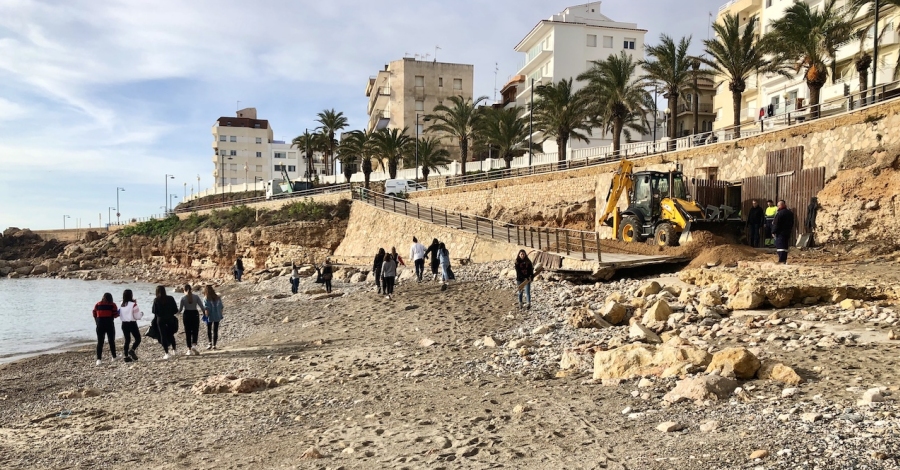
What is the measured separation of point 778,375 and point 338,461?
4541 mm

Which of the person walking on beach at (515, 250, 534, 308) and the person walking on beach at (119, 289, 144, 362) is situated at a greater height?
the person walking on beach at (515, 250, 534, 308)

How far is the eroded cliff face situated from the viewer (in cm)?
4194

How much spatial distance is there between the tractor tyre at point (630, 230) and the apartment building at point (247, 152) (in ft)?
267

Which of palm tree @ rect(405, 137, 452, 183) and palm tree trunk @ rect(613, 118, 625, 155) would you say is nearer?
palm tree trunk @ rect(613, 118, 625, 155)

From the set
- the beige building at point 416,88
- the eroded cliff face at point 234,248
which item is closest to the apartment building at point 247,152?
the beige building at point 416,88

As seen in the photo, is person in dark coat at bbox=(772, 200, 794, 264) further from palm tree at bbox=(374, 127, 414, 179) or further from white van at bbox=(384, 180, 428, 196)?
palm tree at bbox=(374, 127, 414, 179)

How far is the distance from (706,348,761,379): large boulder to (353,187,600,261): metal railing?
9.89 meters

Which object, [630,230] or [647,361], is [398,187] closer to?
[630,230]

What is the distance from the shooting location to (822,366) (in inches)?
259

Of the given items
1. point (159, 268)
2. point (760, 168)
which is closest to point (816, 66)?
point (760, 168)

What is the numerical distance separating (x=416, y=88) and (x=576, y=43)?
20.4 metres

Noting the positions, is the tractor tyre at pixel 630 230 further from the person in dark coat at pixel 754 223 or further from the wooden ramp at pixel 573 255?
the person in dark coat at pixel 754 223

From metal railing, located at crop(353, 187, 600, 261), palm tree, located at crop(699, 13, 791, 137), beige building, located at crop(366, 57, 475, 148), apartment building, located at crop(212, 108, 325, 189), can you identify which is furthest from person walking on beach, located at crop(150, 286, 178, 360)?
apartment building, located at crop(212, 108, 325, 189)

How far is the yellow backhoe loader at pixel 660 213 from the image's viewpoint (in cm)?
1825
